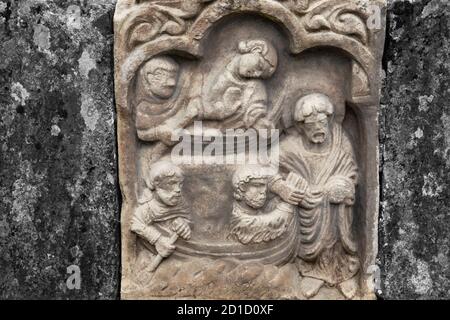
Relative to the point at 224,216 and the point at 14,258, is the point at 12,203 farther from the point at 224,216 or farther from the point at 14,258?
A: the point at 224,216

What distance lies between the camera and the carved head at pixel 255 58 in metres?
3.39

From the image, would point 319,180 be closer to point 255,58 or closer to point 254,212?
point 254,212

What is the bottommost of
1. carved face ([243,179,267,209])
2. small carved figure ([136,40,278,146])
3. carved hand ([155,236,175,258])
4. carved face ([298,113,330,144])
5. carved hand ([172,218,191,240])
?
carved hand ([155,236,175,258])

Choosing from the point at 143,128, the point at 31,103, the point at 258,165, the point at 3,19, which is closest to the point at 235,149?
the point at 258,165

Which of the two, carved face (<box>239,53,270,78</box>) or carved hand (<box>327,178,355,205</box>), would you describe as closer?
carved face (<box>239,53,270,78</box>)

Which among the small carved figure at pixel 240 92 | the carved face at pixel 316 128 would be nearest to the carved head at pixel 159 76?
the small carved figure at pixel 240 92

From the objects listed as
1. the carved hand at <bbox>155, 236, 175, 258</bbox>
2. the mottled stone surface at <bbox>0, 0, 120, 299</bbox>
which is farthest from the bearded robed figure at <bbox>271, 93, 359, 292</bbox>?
the mottled stone surface at <bbox>0, 0, 120, 299</bbox>

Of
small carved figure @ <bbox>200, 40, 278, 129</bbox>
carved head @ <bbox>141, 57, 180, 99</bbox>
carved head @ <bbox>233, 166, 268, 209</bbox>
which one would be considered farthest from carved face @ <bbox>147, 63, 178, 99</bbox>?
carved head @ <bbox>233, 166, 268, 209</bbox>

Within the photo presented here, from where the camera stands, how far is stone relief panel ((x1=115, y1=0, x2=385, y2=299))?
338 cm

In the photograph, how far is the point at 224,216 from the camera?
3.57 meters

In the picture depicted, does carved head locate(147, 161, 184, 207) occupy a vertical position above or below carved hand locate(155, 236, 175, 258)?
above

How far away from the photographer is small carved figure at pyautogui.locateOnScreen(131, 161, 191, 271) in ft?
11.4

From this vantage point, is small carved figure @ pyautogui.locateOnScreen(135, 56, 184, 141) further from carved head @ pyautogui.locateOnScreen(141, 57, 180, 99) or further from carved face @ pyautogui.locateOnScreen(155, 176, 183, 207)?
carved face @ pyautogui.locateOnScreen(155, 176, 183, 207)

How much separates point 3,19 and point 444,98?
187 centimetres
